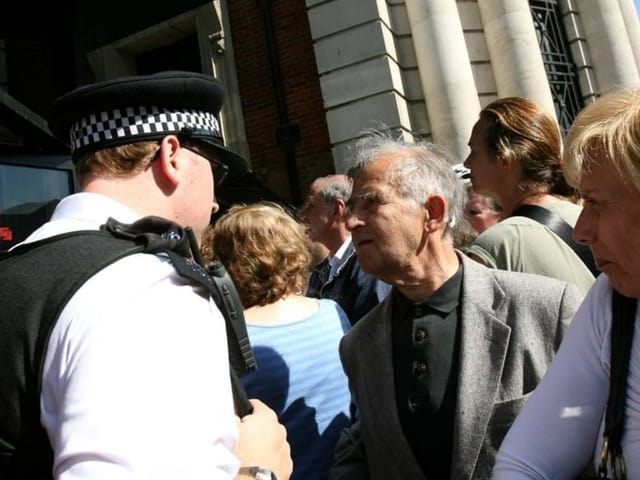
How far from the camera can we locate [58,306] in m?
1.05

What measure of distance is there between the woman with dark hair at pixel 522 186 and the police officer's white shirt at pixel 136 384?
1562 millimetres

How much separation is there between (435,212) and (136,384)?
1.53m

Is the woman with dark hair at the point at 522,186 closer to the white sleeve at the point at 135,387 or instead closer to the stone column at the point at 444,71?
the white sleeve at the point at 135,387

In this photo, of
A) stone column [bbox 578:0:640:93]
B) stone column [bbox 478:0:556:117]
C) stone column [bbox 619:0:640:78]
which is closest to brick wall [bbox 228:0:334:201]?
stone column [bbox 478:0:556:117]

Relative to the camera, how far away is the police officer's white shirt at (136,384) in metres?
0.94

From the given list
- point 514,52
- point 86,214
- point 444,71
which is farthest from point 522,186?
point 514,52

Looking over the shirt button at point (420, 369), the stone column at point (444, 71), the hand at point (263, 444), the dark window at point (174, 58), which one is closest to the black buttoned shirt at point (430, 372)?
the shirt button at point (420, 369)

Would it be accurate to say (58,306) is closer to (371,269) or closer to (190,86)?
(190,86)

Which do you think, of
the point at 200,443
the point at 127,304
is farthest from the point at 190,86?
the point at 200,443

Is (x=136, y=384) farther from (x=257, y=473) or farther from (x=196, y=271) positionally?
(x=257, y=473)

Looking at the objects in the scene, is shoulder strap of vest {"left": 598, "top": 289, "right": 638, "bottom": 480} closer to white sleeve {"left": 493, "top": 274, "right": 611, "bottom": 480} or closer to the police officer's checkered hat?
white sleeve {"left": 493, "top": 274, "right": 611, "bottom": 480}

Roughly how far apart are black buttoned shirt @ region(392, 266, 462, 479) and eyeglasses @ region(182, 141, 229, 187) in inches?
34.2

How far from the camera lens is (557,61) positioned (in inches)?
399

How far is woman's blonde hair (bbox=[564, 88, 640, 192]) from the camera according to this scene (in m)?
1.30
